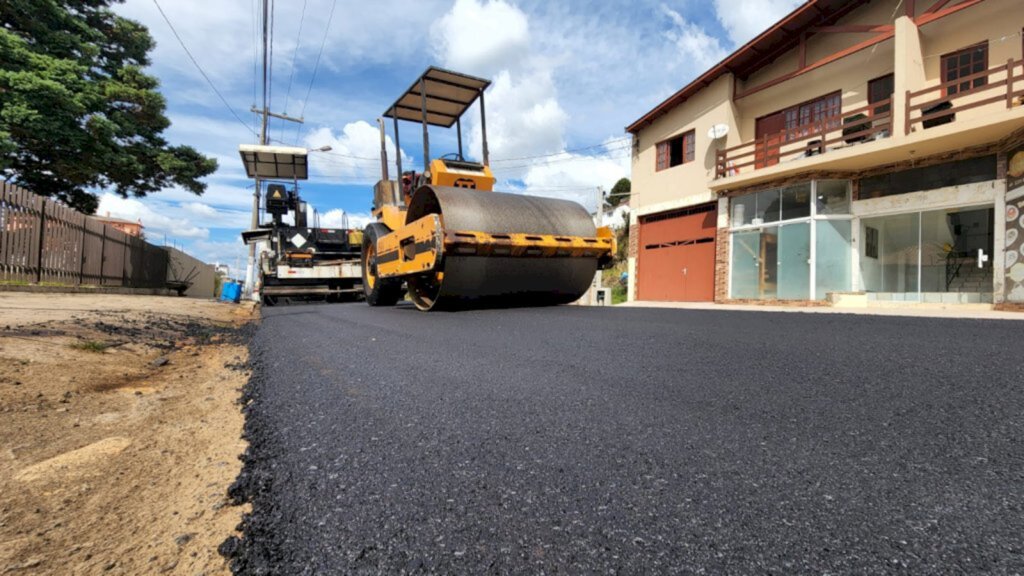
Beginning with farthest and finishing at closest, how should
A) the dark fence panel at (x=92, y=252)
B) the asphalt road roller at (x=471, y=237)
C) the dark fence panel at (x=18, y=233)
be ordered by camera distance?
the dark fence panel at (x=92, y=252) < the dark fence panel at (x=18, y=233) < the asphalt road roller at (x=471, y=237)

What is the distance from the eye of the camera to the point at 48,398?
2.29 metres

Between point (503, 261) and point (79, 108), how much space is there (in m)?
11.6

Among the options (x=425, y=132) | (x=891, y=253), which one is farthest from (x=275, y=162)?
(x=891, y=253)

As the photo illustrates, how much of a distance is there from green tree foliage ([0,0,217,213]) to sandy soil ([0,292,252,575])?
10.5m

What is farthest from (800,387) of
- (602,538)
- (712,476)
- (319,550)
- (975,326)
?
(975,326)

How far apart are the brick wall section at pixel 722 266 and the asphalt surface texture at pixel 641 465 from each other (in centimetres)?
1035

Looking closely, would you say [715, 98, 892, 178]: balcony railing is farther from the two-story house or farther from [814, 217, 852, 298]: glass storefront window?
[814, 217, 852, 298]: glass storefront window

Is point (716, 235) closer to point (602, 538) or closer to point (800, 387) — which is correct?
point (800, 387)

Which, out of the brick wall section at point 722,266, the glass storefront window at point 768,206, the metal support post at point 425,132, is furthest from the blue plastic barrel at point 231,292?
the glass storefront window at point 768,206

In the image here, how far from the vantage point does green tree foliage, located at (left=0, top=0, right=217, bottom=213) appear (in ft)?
34.7

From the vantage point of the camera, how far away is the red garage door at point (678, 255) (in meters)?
13.8

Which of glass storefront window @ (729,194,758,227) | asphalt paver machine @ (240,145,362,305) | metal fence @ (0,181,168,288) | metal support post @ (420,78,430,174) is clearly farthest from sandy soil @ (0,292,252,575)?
glass storefront window @ (729,194,758,227)

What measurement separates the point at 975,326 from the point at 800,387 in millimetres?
3329

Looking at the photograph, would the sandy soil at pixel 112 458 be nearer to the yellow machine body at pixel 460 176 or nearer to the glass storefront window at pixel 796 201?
the yellow machine body at pixel 460 176
